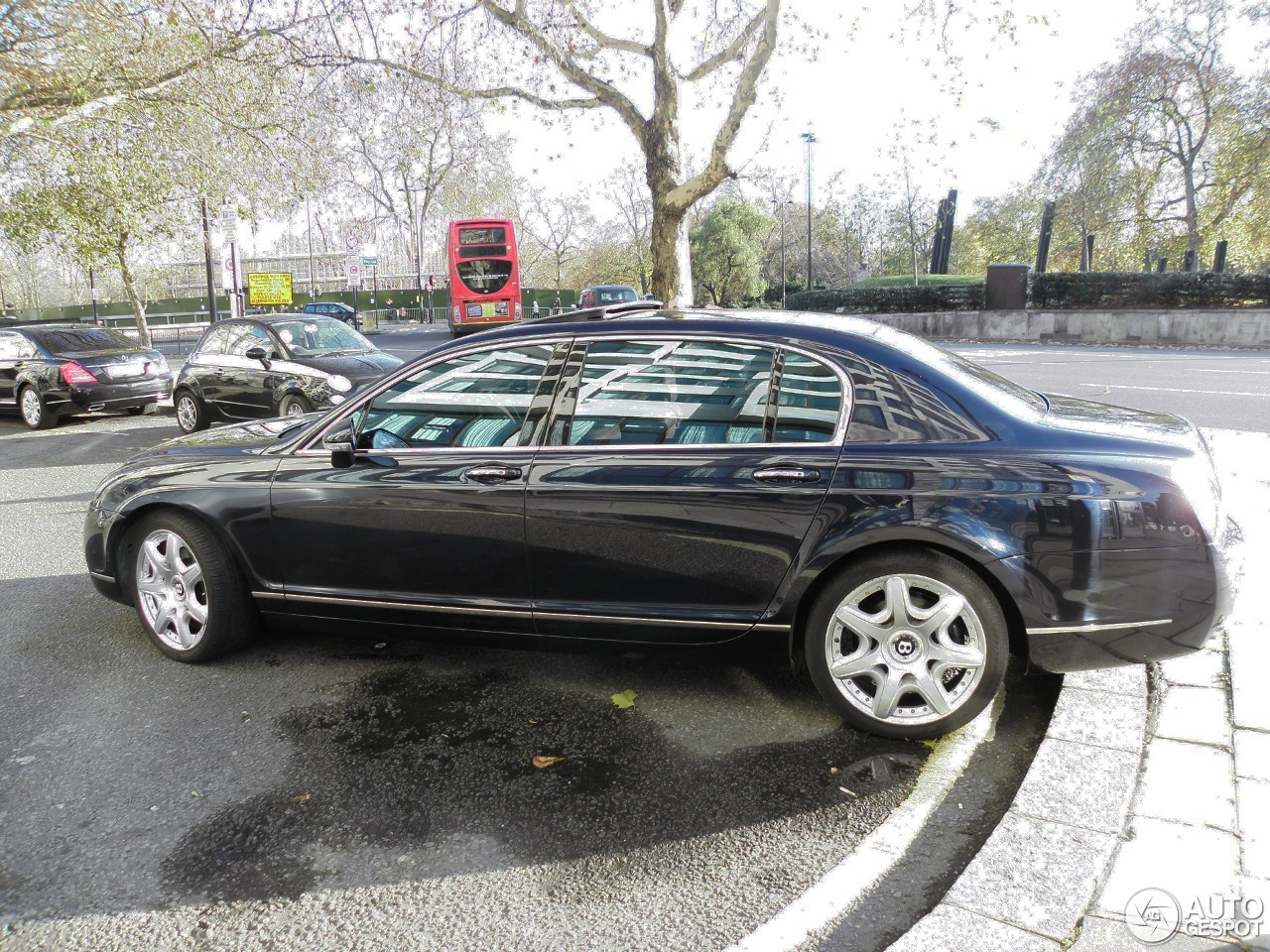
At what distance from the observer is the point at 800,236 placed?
57.5 metres

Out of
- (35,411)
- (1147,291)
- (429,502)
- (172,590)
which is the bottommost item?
(172,590)

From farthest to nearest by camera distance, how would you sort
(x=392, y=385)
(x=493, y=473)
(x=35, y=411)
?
(x=35, y=411) → (x=392, y=385) → (x=493, y=473)

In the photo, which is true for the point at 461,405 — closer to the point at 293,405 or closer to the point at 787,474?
the point at 787,474

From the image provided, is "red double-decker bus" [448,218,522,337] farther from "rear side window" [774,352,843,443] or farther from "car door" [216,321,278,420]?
"rear side window" [774,352,843,443]

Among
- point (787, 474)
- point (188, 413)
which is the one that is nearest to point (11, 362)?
point (188, 413)

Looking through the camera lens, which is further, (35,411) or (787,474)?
(35,411)

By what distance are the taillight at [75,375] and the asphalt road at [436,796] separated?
9688mm

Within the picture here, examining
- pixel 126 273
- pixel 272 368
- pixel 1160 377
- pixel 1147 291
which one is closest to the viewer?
pixel 272 368

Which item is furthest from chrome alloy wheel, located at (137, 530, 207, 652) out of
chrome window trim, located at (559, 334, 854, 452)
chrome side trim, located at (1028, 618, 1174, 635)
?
chrome side trim, located at (1028, 618, 1174, 635)

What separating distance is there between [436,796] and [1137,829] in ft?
7.11

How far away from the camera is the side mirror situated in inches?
155

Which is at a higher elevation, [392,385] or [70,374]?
[392,385]

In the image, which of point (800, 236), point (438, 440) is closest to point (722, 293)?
point (800, 236)

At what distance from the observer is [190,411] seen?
12.0 metres
